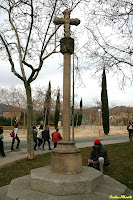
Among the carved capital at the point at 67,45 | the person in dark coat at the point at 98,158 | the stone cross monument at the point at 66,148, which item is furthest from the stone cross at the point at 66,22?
the person in dark coat at the point at 98,158

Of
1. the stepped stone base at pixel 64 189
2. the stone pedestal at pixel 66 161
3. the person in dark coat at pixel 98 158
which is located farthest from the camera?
the person in dark coat at pixel 98 158

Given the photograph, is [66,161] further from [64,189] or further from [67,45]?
[67,45]

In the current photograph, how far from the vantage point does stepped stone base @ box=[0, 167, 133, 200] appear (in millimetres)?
4078

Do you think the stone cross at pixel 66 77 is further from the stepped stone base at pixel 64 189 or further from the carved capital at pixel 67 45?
the stepped stone base at pixel 64 189

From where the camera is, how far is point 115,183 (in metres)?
4.98

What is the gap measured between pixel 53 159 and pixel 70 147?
0.53 m

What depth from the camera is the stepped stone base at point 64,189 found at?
4.08 m

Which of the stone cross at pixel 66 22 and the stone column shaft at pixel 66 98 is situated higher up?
the stone cross at pixel 66 22

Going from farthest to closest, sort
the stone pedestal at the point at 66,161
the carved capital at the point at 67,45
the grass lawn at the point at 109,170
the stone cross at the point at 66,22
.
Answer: the grass lawn at the point at 109,170 → the stone cross at the point at 66,22 → the carved capital at the point at 67,45 → the stone pedestal at the point at 66,161

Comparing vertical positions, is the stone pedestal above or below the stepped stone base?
above

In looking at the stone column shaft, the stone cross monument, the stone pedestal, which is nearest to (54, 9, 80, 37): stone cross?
the stone cross monument

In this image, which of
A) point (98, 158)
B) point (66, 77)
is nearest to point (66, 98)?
point (66, 77)

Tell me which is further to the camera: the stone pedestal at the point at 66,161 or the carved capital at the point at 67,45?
the carved capital at the point at 67,45

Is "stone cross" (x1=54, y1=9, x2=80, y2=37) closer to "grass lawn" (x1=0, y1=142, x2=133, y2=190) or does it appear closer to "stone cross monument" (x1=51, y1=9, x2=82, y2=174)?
"stone cross monument" (x1=51, y1=9, x2=82, y2=174)
